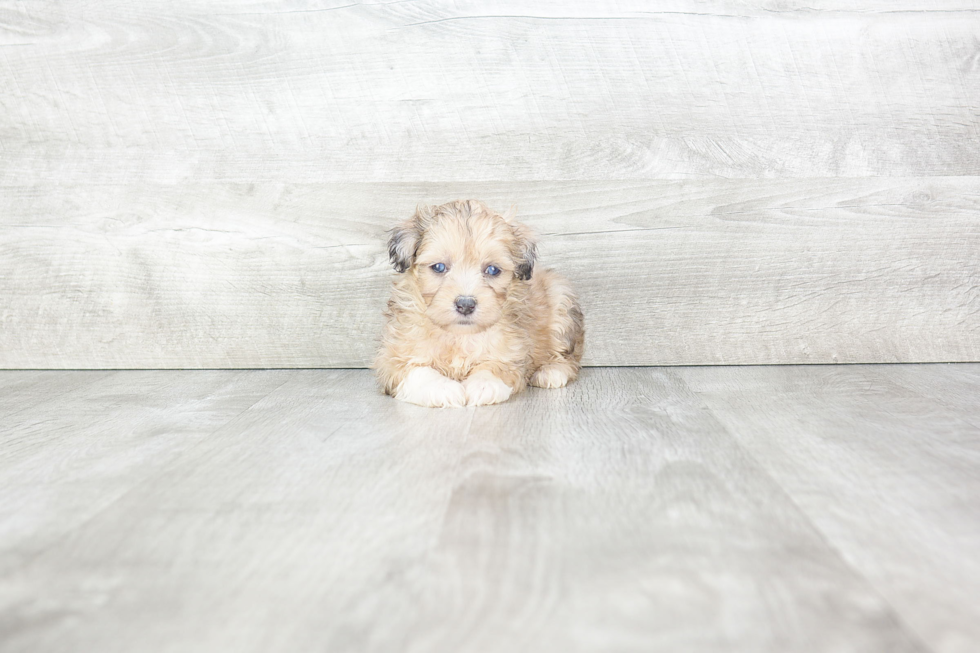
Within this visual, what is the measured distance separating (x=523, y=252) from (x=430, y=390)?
0.49 m

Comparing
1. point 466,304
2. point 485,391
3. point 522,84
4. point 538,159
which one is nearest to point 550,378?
point 485,391

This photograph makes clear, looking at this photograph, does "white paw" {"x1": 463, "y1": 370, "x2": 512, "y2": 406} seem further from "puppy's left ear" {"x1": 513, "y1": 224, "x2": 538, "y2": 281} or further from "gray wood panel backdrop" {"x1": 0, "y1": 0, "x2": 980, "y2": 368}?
"gray wood panel backdrop" {"x1": 0, "y1": 0, "x2": 980, "y2": 368}

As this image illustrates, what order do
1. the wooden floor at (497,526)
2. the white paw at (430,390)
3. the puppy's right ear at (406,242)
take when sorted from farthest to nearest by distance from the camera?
the puppy's right ear at (406,242) → the white paw at (430,390) → the wooden floor at (497,526)

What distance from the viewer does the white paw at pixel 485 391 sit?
7.00 ft

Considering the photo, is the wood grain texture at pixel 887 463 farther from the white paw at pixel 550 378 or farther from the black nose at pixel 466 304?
the black nose at pixel 466 304

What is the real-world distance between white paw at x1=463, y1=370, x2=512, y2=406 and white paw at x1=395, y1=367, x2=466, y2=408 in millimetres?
21

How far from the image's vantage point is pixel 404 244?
2.22 metres

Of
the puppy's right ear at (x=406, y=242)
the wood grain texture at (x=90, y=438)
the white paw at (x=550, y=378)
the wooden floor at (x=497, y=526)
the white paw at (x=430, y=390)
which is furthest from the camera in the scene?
the white paw at (x=550, y=378)

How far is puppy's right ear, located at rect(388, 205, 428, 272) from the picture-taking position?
7.30 ft

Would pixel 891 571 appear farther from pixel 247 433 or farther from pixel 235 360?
pixel 235 360

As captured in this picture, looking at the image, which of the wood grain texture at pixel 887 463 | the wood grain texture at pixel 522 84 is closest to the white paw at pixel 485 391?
the wood grain texture at pixel 887 463

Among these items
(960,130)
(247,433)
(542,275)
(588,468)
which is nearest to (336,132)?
(542,275)

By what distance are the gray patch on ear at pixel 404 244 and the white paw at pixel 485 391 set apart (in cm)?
40

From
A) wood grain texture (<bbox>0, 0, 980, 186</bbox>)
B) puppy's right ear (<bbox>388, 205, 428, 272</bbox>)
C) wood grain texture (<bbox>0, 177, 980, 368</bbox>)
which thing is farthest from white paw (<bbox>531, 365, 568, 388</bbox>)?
wood grain texture (<bbox>0, 0, 980, 186</bbox>)
